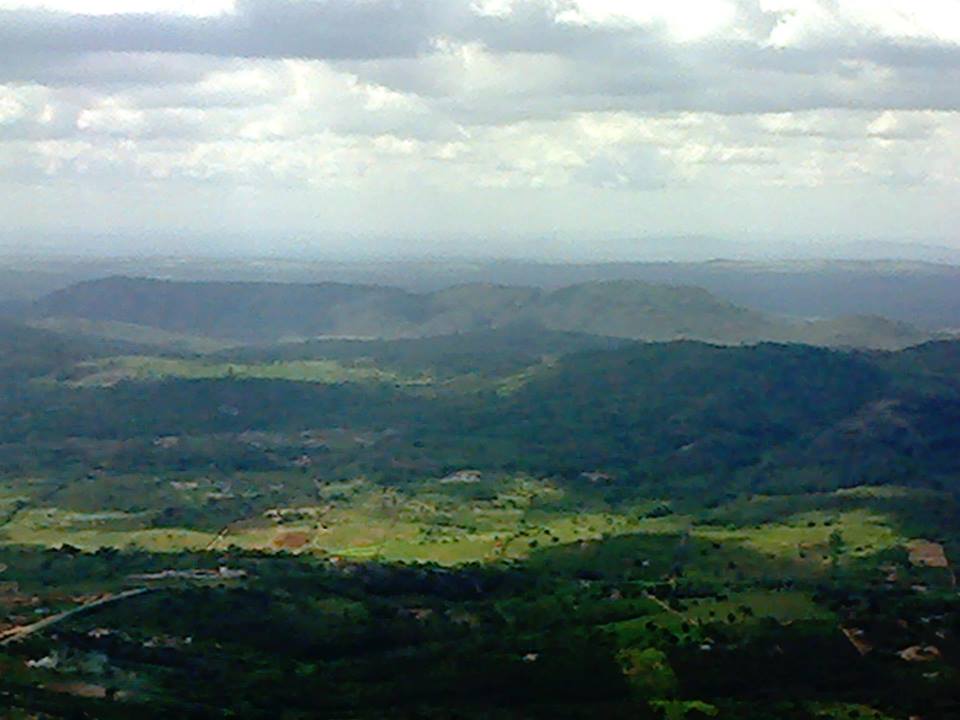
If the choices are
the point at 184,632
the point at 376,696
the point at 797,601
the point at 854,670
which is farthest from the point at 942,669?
the point at 184,632

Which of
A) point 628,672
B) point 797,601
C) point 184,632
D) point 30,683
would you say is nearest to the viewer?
point 30,683

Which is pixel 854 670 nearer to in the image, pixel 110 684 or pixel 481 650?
pixel 481 650

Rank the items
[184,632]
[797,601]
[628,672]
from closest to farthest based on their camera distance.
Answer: [628,672]
[184,632]
[797,601]

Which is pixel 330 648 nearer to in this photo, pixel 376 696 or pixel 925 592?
pixel 376 696

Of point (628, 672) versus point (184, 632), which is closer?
point (628, 672)

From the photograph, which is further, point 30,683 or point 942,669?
point 942,669

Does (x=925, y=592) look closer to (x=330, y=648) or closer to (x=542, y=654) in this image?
(x=542, y=654)

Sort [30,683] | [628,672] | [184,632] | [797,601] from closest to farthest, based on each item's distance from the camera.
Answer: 1. [30,683]
2. [628,672]
3. [184,632]
4. [797,601]

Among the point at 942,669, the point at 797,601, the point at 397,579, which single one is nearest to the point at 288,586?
the point at 397,579
